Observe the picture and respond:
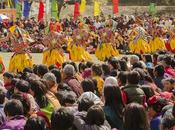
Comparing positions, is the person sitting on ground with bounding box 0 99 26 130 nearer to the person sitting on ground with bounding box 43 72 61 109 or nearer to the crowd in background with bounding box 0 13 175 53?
the person sitting on ground with bounding box 43 72 61 109

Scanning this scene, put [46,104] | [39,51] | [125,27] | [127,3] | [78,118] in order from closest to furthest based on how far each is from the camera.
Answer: [78,118] < [46,104] < [39,51] < [125,27] < [127,3]

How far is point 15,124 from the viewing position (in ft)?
16.2

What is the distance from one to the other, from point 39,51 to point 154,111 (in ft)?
60.7

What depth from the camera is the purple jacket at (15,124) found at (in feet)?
16.0

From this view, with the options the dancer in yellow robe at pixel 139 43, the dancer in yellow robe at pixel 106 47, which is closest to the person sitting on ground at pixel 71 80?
the dancer in yellow robe at pixel 106 47

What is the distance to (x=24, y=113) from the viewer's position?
17.5ft

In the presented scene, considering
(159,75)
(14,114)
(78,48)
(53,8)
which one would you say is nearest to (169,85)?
(159,75)

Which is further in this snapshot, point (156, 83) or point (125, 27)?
point (125, 27)

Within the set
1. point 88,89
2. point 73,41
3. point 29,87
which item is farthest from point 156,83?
point 73,41

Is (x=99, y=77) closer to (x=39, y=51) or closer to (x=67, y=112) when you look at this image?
(x=67, y=112)

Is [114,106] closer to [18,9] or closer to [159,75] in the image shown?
[159,75]

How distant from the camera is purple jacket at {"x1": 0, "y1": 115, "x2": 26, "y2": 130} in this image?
16.0 ft

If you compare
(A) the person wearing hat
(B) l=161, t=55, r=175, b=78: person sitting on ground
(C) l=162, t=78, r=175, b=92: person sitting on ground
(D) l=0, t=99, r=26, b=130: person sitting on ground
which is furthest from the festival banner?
(D) l=0, t=99, r=26, b=130: person sitting on ground

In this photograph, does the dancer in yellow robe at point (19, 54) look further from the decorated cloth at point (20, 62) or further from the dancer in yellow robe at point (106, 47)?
the dancer in yellow robe at point (106, 47)
